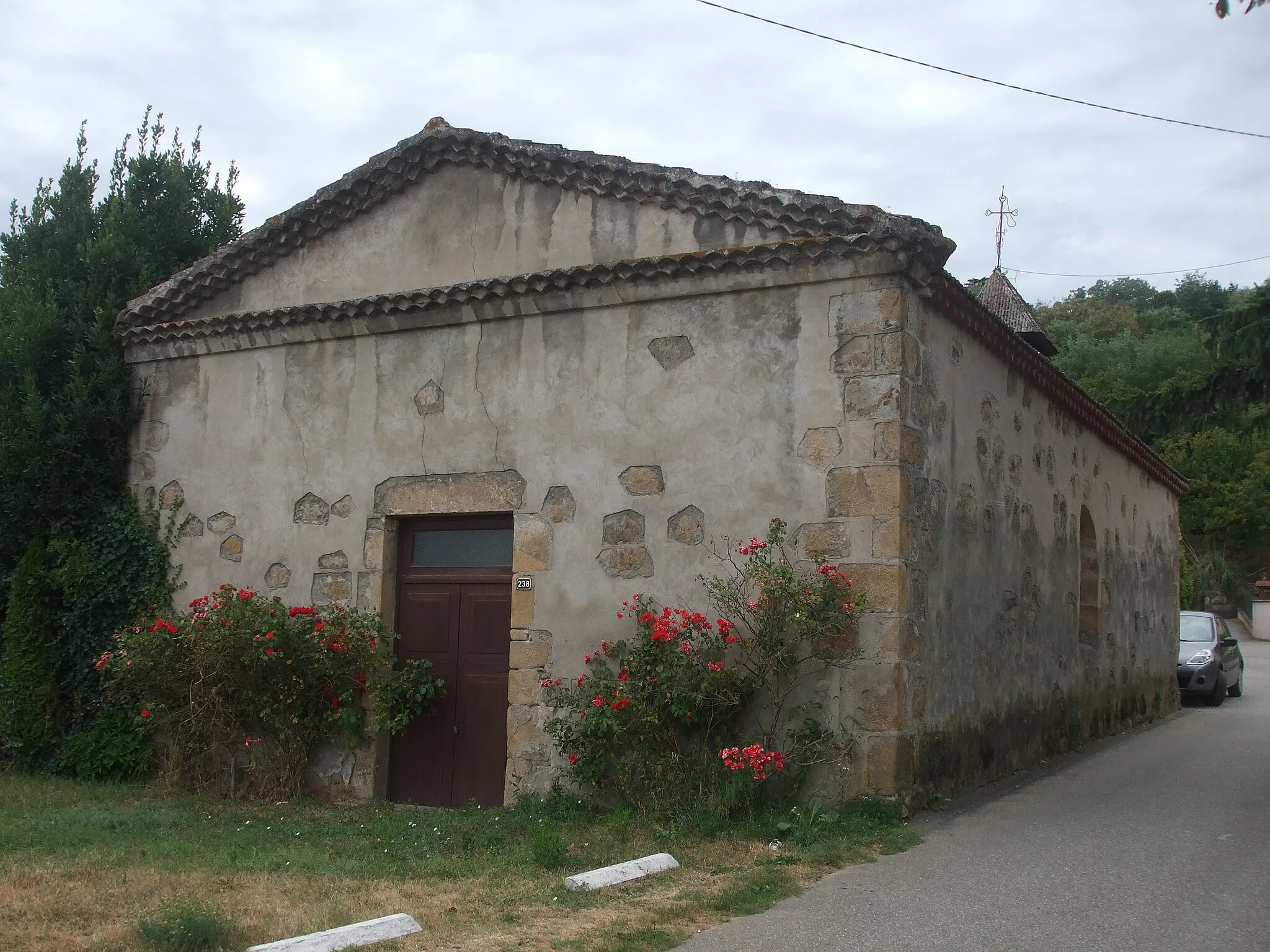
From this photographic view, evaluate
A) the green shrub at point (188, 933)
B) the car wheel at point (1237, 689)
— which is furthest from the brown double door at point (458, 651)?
the car wheel at point (1237, 689)

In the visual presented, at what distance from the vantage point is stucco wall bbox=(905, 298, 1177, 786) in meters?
8.34

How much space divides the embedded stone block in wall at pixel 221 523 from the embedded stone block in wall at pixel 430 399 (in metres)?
2.15

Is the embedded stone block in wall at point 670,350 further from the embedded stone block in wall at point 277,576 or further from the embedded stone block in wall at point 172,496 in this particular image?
the embedded stone block in wall at point 172,496

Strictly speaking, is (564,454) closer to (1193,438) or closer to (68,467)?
(68,467)

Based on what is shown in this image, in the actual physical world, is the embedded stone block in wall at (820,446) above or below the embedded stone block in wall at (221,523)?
above

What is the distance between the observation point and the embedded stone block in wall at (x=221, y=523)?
1066 centimetres

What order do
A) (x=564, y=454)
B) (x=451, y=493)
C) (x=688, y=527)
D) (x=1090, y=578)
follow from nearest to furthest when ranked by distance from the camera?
(x=688, y=527), (x=564, y=454), (x=451, y=493), (x=1090, y=578)

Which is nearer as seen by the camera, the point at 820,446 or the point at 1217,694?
the point at 820,446

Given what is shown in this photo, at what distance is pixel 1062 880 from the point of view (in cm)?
622

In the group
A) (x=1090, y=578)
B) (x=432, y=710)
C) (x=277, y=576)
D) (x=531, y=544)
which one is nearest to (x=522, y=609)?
(x=531, y=544)

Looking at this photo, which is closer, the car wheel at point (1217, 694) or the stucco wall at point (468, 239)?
the stucco wall at point (468, 239)

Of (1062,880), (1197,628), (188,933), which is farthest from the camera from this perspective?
(1197,628)

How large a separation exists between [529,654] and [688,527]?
5.19ft

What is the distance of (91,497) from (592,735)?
5741mm
